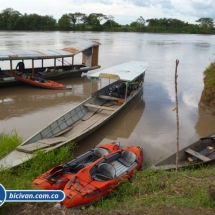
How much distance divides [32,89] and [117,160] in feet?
28.2

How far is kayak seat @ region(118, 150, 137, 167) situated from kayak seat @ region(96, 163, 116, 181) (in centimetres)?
72

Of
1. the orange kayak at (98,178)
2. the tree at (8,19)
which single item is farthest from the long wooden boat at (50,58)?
the tree at (8,19)

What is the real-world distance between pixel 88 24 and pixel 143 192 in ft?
230

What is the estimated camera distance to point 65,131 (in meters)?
7.86

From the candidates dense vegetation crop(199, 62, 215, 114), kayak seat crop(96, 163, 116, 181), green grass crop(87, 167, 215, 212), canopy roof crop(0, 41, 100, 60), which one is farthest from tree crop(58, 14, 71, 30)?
green grass crop(87, 167, 215, 212)

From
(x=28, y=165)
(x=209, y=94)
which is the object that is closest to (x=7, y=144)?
(x=28, y=165)

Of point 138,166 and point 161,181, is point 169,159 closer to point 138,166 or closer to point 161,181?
point 138,166

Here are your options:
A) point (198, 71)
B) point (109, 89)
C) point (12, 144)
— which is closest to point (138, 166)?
point (12, 144)

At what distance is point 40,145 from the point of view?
20.9 feet

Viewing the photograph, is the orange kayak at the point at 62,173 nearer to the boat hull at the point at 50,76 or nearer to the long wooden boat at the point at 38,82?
the long wooden boat at the point at 38,82

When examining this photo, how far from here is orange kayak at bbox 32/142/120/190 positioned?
16.5ft

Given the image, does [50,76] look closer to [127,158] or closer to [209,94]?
[209,94]

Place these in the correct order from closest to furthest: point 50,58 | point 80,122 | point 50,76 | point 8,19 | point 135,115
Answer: point 80,122 → point 135,115 → point 50,58 → point 50,76 → point 8,19

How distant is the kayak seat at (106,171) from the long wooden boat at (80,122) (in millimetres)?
1376
